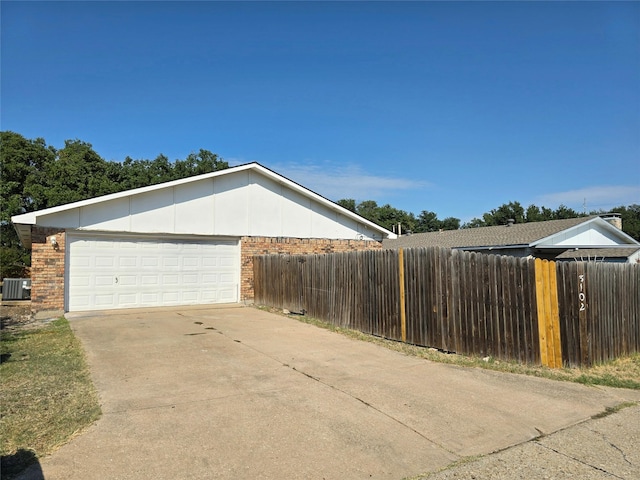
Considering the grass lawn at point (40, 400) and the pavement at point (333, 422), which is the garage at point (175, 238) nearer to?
the grass lawn at point (40, 400)

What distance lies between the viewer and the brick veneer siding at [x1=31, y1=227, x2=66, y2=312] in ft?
41.8

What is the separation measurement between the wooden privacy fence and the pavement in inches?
34.3

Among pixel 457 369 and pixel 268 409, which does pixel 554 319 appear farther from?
pixel 268 409

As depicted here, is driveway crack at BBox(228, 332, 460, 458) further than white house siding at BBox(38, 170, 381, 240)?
No

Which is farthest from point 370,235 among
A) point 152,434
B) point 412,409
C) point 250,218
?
point 152,434

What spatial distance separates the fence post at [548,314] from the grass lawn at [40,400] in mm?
6580

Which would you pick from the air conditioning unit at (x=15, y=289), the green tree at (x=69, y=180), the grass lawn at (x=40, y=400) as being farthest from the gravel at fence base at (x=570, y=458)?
the green tree at (x=69, y=180)

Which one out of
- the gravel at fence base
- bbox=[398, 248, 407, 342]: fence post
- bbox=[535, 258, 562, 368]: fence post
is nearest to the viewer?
the gravel at fence base

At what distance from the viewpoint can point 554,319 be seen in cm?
712

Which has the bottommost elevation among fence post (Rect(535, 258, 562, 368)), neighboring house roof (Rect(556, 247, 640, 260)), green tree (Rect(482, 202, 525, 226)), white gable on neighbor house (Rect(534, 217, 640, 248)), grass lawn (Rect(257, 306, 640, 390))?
grass lawn (Rect(257, 306, 640, 390))

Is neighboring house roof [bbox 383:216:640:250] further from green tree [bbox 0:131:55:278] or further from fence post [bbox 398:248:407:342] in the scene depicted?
green tree [bbox 0:131:55:278]

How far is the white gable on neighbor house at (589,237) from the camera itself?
17453mm

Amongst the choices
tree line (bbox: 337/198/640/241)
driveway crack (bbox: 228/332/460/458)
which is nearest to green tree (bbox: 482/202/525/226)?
tree line (bbox: 337/198/640/241)

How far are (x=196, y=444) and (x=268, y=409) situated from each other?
1.10 meters
